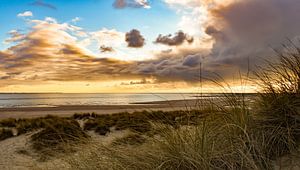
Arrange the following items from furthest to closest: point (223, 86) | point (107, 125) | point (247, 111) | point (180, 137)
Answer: point (107, 125), point (223, 86), point (247, 111), point (180, 137)

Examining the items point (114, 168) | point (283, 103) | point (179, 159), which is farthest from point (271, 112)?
point (114, 168)

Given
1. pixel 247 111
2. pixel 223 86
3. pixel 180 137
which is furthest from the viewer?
pixel 223 86

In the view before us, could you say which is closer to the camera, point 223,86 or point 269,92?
point 269,92

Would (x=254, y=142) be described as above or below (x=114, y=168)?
above

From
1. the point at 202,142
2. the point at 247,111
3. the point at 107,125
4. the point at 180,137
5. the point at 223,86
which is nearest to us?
the point at 202,142

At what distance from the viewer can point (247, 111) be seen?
3.60 meters

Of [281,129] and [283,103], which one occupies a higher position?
[283,103]

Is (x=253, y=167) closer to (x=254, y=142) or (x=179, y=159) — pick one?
(x=254, y=142)

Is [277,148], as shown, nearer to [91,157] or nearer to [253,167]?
[253,167]

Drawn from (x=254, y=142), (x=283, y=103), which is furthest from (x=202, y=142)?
(x=283, y=103)

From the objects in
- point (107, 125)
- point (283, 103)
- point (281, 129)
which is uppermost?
point (283, 103)

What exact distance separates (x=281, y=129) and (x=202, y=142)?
86 cm

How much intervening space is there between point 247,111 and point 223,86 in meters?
0.62

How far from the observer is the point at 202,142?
3102mm
